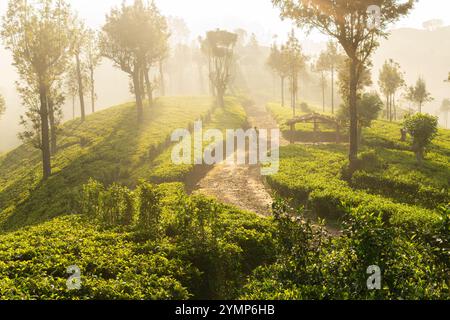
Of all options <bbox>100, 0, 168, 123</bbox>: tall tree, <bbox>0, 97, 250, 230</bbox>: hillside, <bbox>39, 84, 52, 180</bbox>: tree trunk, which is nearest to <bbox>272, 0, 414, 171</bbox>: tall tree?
<bbox>0, 97, 250, 230</bbox>: hillside

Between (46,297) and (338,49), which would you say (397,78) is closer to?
(338,49)

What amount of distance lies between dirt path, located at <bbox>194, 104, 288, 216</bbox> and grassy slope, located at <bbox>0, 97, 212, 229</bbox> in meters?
5.17

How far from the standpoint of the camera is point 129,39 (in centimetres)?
4716

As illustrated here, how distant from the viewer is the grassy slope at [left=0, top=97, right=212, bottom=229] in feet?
79.5

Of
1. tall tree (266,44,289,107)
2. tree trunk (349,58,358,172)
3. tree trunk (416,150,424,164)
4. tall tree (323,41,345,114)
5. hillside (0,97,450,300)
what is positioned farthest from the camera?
tall tree (266,44,289,107)

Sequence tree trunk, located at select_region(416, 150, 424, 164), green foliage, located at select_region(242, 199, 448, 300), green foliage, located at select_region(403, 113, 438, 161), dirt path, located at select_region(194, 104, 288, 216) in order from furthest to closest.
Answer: green foliage, located at select_region(403, 113, 438, 161) → tree trunk, located at select_region(416, 150, 424, 164) → dirt path, located at select_region(194, 104, 288, 216) → green foliage, located at select_region(242, 199, 448, 300)

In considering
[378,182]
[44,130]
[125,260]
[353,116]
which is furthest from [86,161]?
[378,182]

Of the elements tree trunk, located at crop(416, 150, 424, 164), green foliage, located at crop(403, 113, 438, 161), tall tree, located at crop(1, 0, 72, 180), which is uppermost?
tall tree, located at crop(1, 0, 72, 180)

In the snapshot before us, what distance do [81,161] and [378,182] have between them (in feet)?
79.0

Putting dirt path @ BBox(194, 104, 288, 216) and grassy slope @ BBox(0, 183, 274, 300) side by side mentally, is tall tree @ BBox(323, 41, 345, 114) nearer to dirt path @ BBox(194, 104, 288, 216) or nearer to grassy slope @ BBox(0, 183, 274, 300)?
dirt path @ BBox(194, 104, 288, 216)

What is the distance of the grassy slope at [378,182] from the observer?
1836 centimetres

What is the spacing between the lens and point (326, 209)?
19.8 meters

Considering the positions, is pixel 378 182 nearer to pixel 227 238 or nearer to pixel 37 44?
pixel 227 238

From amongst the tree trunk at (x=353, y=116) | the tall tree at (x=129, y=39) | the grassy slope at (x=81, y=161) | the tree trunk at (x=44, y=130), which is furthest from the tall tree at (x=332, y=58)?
the tree trunk at (x=44, y=130)
